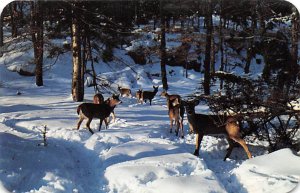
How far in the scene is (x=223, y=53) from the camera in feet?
27.8

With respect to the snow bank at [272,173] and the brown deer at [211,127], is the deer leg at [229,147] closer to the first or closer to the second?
the brown deer at [211,127]

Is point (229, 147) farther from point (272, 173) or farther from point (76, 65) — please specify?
point (76, 65)

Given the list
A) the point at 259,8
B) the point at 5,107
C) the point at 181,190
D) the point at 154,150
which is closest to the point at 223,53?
the point at 259,8

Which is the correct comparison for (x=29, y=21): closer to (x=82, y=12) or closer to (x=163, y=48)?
(x=82, y=12)

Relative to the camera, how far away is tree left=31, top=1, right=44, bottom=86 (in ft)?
24.0

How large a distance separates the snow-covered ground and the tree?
0.18 meters

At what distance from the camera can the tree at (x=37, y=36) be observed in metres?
7.33

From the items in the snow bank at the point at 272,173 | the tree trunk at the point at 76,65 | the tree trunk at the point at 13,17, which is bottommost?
the snow bank at the point at 272,173

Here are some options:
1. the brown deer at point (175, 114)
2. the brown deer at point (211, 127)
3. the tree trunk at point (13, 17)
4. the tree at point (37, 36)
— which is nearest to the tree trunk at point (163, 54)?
the brown deer at point (175, 114)

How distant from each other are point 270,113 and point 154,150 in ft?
7.80

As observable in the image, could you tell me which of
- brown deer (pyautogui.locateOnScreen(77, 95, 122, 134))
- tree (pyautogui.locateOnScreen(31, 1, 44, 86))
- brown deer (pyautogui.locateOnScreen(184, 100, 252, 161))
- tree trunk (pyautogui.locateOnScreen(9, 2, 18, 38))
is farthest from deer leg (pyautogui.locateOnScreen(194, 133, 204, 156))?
tree trunk (pyautogui.locateOnScreen(9, 2, 18, 38))

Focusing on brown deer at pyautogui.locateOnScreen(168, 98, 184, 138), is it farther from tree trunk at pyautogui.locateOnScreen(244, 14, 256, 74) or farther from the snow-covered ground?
tree trunk at pyautogui.locateOnScreen(244, 14, 256, 74)

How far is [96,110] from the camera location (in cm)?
1123

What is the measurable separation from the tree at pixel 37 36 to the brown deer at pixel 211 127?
306 centimetres
